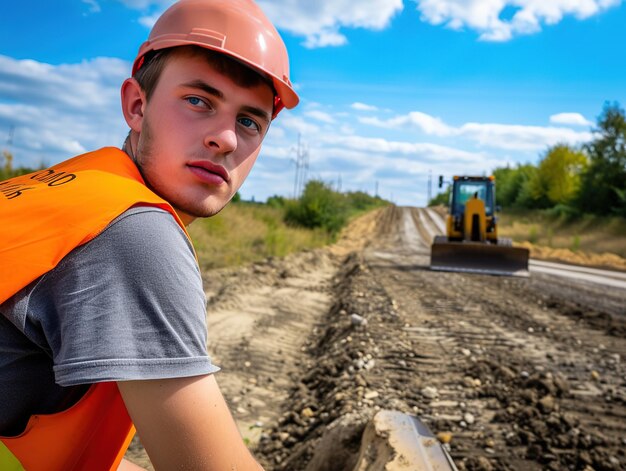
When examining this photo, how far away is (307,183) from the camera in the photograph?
2814cm

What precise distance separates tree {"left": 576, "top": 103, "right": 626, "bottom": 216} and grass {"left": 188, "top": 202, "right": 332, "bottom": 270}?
62.4 ft

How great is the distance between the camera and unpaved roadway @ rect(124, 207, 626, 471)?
3.58m

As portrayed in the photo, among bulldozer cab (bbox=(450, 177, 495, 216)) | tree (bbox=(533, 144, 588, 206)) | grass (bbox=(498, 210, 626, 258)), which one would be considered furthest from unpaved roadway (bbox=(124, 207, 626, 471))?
tree (bbox=(533, 144, 588, 206))

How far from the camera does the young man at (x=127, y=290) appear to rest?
94cm

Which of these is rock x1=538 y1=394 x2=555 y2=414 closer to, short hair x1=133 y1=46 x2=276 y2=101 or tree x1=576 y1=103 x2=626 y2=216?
short hair x1=133 y1=46 x2=276 y2=101

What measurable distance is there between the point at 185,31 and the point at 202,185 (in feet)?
1.25

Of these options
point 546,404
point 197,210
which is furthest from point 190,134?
point 546,404

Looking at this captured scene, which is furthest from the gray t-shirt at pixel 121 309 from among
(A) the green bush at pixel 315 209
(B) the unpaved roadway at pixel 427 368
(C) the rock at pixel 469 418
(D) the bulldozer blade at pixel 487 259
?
(A) the green bush at pixel 315 209

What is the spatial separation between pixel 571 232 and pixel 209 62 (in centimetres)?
3542

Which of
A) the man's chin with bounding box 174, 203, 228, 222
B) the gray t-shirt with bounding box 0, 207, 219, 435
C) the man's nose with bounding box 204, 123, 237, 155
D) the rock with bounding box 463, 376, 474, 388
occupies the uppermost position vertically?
the man's nose with bounding box 204, 123, 237, 155

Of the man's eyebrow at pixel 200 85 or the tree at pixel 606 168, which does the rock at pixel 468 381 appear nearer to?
the man's eyebrow at pixel 200 85

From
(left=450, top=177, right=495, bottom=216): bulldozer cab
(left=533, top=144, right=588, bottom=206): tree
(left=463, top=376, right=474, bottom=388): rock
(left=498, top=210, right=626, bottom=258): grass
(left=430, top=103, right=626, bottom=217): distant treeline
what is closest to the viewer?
(left=463, top=376, right=474, bottom=388): rock

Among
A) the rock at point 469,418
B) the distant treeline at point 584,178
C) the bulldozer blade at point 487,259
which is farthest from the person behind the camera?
the distant treeline at point 584,178

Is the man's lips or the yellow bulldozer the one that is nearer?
the man's lips
